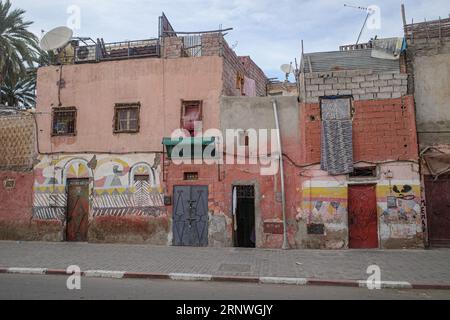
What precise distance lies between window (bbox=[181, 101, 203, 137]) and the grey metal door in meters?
2.25

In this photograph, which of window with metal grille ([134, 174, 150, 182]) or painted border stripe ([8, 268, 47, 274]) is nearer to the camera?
painted border stripe ([8, 268, 47, 274])

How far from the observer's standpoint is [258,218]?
13.7m

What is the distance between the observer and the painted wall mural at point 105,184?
14.5 metres

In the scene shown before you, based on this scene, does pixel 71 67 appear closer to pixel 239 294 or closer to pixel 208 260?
pixel 208 260

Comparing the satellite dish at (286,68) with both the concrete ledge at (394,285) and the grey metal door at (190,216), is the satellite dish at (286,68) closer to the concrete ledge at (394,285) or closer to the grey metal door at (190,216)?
the grey metal door at (190,216)

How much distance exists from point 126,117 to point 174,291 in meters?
9.33

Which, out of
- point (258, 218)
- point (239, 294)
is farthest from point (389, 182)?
point (239, 294)

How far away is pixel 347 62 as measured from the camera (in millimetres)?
14523

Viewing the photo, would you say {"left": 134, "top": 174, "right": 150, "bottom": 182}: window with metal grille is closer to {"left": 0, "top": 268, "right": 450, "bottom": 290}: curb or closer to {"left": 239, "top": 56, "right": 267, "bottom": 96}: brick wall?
{"left": 0, "top": 268, "right": 450, "bottom": 290}: curb

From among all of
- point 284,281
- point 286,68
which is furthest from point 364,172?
point 286,68

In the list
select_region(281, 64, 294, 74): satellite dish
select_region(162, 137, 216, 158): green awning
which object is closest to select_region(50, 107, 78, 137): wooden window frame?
select_region(162, 137, 216, 158): green awning

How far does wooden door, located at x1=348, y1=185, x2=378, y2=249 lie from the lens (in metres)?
13.2

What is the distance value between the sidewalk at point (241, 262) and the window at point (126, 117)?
470cm

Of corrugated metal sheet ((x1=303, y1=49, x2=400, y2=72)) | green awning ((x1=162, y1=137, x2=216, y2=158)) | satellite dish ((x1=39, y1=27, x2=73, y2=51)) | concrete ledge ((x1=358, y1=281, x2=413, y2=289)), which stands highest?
satellite dish ((x1=39, y1=27, x2=73, y2=51))
